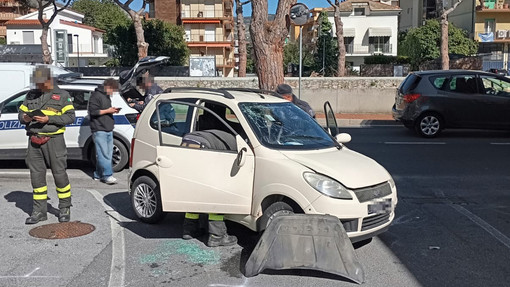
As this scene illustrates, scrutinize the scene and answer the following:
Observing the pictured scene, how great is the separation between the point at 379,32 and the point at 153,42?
3365cm

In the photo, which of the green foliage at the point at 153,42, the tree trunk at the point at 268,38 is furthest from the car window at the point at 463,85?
the green foliage at the point at 153,42

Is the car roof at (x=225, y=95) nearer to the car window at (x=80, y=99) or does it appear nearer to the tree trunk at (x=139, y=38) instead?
the car window at (x=80, y=99)

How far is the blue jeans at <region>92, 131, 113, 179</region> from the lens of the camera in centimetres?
847

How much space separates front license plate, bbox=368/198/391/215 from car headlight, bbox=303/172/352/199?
11.1 inches

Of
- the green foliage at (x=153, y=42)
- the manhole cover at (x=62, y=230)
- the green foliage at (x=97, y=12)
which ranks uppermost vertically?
the green foliage at (x=97, y=12)

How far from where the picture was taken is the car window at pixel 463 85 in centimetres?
1341

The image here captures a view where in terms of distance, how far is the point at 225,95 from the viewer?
595 centimetres

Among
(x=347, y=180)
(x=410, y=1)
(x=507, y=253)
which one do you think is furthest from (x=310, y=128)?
(x=410, y=1)

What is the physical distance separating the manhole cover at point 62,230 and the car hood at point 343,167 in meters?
2.57

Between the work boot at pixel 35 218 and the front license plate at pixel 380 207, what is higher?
the front license plate at pixel 380 207

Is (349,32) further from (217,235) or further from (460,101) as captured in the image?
(217,235)

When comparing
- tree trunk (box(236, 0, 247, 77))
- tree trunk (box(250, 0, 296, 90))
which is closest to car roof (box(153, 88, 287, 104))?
tree trunk (box(250, 0, 296, 90))

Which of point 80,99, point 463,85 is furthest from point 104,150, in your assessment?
point 463,85

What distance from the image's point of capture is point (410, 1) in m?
70.4
